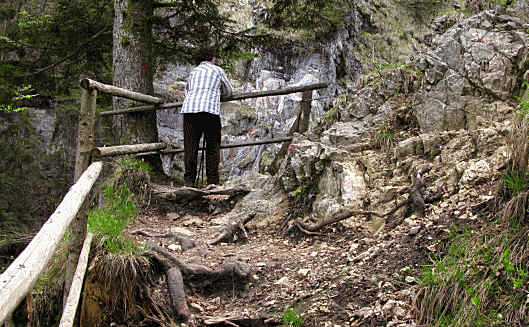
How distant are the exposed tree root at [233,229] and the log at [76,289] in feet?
5.54

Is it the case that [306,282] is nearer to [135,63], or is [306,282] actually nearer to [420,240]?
[420,240]

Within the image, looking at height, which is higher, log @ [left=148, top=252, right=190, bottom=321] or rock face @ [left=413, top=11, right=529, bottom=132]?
rock face @ [left=413, top=11, right=529, bottom=132]

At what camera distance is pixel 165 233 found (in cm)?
471

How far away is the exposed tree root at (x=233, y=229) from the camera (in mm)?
4835

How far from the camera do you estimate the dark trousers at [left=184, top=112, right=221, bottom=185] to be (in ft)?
19.7

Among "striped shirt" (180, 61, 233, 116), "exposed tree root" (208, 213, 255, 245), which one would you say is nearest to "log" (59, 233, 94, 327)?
"exposed tree root" (208, 213, 255, 245)

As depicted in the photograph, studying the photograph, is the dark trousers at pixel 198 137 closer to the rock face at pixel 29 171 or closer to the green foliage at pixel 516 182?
the green foliage at pixel 516 182

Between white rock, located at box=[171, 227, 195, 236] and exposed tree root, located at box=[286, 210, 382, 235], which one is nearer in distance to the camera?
exposed tree root, located at box=[286, 210, 382, 235]

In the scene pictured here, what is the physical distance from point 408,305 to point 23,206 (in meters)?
10.5

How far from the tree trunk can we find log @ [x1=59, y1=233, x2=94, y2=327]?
3324mm

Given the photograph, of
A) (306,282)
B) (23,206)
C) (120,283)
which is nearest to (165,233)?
(120,283)

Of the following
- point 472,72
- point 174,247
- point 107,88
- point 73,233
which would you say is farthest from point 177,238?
point 472,72

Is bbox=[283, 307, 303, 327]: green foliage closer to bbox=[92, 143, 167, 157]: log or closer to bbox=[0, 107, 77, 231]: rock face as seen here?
bbox=[92, 143, 167, 157]: log

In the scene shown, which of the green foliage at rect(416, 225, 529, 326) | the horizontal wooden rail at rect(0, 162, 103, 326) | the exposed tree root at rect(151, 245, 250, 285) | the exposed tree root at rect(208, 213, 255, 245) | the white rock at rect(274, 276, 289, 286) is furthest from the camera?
the exposed tree root at rect(208, 213, 255, 245)
